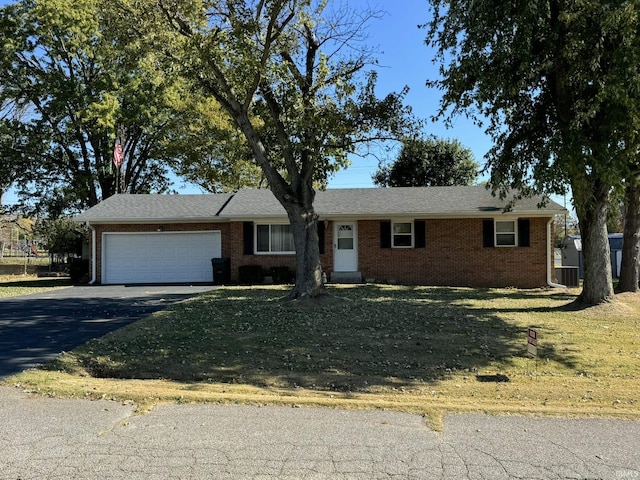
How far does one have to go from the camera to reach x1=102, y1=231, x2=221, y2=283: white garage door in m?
21.3

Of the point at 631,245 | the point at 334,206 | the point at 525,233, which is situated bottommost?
the point at 631,245

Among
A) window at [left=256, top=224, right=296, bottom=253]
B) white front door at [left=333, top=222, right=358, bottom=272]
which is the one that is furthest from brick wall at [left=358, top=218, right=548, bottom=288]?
window at [left=256, top=224, right=296, bottom=253]

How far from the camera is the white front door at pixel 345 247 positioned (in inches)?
783

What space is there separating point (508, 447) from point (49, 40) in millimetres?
28360

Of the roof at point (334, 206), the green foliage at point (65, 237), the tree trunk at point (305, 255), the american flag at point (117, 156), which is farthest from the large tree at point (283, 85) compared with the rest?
the green foliage at point (65, 237)

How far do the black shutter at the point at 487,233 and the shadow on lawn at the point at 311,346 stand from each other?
7.40 m

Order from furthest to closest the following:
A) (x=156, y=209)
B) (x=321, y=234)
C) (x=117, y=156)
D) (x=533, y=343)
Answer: (x=117, y=156) < (x=156, y=209) < (x=321, y=234) < (x=533, y=343)

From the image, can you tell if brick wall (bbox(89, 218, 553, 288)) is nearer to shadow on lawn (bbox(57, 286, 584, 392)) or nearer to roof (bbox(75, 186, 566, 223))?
roof (bbox(75, 186, 566, 223))

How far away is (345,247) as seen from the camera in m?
20.0

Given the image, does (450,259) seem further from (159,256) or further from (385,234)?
(159,256)

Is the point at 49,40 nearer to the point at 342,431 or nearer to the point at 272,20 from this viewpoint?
the point at 272,20

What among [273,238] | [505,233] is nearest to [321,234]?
[273,238]

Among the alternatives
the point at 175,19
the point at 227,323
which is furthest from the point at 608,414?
the point at 175,19

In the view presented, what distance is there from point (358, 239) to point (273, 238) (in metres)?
3.36
